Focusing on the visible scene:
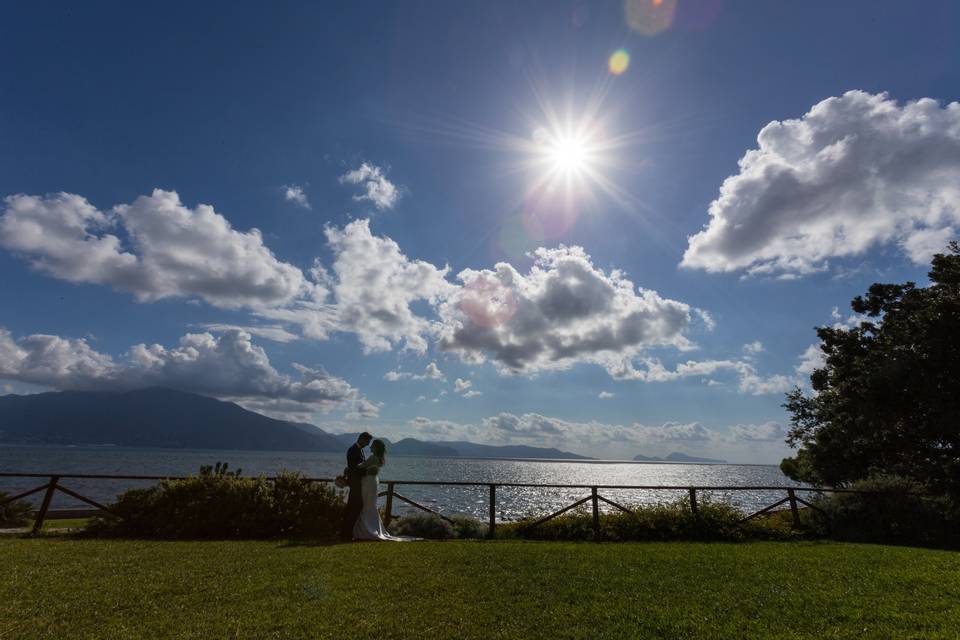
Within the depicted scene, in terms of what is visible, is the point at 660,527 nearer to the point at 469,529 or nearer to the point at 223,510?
the point at 469,529

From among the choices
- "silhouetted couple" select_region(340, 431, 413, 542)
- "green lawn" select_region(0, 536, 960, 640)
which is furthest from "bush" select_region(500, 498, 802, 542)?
"silhouetted couple" select_region(340, 431, 413, 542)

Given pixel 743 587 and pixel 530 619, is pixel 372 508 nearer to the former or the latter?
pixel 530 619

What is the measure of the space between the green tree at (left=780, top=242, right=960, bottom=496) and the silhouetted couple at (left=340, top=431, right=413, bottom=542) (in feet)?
62.7

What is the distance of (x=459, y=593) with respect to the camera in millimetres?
6398

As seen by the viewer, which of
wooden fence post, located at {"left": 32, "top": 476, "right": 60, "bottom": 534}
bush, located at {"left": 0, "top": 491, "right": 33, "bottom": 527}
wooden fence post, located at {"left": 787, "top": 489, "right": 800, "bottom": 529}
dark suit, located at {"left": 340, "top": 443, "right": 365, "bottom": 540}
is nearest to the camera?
wooden fence post, located at {"left": 32, "top": 476, "right": 60, "bottom": 534}

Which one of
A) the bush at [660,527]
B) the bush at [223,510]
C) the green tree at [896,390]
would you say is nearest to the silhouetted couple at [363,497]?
the bush at [223,510]

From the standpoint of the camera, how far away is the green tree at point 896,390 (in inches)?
648

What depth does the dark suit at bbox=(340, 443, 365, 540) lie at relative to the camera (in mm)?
11828

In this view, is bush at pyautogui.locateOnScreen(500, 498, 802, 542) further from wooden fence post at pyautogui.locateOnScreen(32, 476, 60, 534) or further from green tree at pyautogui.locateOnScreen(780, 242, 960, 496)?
wooden fence post at pyautogui.locateOnScreen(32, 476, 60, 534)

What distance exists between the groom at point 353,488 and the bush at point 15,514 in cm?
1192

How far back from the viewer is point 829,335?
22.5m

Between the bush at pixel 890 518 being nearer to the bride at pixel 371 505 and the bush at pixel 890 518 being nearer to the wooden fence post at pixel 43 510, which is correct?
the bride at pixel 371 505

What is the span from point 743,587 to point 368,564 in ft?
20.6

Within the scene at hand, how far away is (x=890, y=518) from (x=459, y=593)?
1597 centimetres
